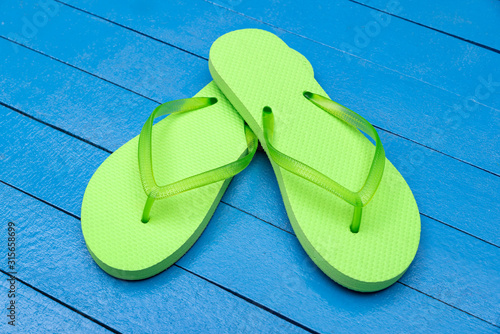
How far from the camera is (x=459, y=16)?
0.99 metres

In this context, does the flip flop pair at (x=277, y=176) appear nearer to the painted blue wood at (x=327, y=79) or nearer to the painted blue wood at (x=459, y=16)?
the painted blue wood at (x=327, y=79)

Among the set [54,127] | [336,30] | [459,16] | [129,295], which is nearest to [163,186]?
[129,295]

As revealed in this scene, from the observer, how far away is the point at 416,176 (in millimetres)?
777

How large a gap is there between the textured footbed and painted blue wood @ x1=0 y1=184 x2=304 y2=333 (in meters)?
0.13

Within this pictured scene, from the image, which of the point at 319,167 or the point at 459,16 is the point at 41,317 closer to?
the point at 319,167

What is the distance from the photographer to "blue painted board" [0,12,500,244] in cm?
75

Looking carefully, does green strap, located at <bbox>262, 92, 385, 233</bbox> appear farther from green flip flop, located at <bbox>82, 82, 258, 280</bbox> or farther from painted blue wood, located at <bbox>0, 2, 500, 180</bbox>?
painted blue wood, located at <bbox>0, 2, 500, 180</bbox>

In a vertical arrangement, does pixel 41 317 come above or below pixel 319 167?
below

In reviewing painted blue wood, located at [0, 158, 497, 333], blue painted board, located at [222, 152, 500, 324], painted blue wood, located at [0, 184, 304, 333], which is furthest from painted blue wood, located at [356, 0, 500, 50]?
painted blue wood, located at [0, 184, 304, 333]

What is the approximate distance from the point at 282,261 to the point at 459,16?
2.28 ft

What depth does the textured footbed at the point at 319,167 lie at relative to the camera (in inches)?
25.6

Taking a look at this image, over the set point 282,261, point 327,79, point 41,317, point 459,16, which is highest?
point 459,16

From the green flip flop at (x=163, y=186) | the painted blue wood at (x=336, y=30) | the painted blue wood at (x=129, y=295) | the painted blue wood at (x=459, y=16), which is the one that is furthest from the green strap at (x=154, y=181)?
the painted blue wood at (x=459, y=16)

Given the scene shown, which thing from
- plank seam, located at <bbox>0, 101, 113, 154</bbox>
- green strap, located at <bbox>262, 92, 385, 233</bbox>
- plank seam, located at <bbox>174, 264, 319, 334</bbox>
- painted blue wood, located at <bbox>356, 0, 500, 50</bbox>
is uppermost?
painted blue wood, located at <bbox>356, 0, 500, 50</bbox>
